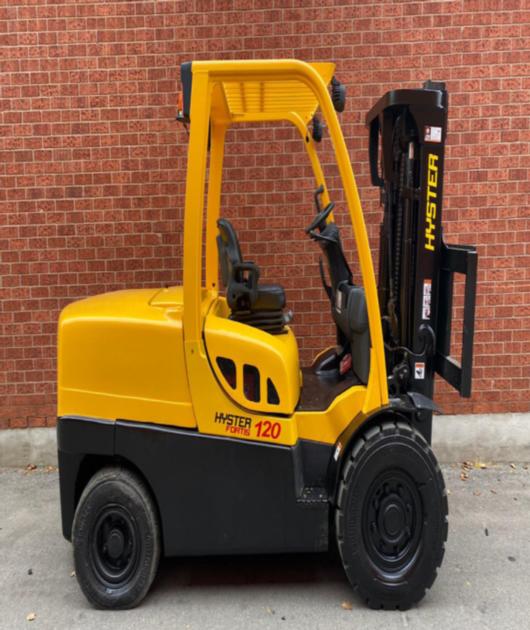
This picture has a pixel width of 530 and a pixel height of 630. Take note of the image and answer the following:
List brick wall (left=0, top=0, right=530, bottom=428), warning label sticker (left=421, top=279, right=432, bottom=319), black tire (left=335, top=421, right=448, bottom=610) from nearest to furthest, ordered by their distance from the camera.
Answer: black tire (left=335, top=421, right=448, bottom=610)
warning label sticker (left=421, top=279, right=432, bottom=319)
brick wall (left=0, top=0, right=530, bottom=428)

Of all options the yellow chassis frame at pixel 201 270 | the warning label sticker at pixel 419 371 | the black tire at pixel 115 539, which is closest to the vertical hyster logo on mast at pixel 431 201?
the yellow chassis frame at pixel 201 270

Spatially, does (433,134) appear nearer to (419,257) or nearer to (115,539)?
(419,257)

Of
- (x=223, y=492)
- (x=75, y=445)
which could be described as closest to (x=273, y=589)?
(x=223, y=492)

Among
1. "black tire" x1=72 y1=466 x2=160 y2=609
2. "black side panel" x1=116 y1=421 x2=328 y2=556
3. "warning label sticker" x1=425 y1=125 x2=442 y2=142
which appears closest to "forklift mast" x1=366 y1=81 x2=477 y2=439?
"warning label sticker" x1=425 y1=125 x2=442 y2=142

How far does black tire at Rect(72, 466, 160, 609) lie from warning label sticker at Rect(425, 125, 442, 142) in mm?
2476

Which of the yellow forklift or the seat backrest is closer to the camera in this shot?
the yellow forklift

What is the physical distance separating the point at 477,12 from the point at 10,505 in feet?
18.2

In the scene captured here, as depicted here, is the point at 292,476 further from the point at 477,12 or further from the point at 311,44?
the point at 477,12

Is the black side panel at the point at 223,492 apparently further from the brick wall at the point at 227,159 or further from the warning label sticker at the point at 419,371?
the brick wall at the point at 227,159

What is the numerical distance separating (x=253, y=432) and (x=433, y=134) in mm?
1890

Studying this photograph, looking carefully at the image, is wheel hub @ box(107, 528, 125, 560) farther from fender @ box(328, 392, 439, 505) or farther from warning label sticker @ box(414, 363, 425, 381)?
warning label sticker @ box(414, 363, 425, 381)

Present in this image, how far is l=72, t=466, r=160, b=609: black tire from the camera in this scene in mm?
3207

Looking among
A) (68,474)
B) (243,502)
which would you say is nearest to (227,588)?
(243,502)

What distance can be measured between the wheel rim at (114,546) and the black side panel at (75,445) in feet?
0.75
